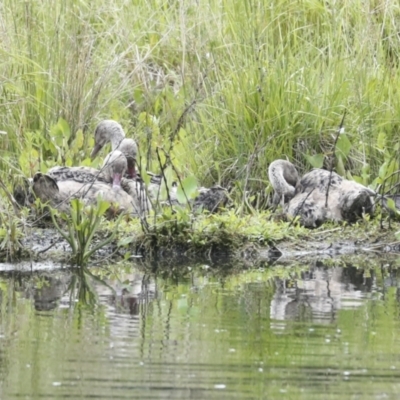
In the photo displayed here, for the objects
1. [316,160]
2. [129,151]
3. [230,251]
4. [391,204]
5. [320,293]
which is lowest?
[320,293]

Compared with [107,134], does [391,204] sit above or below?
below

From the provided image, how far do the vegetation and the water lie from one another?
1.79 metres

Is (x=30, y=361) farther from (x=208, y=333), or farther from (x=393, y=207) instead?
(x=393, y=207)

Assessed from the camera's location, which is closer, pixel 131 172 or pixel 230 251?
pixel 230 251

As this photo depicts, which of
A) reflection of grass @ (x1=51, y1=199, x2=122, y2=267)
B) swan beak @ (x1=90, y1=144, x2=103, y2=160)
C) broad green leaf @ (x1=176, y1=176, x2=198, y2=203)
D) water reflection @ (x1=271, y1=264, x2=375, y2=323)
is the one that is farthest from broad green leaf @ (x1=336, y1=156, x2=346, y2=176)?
reflection of grass @ (x1=51, y1=199, x2=122, y2=267)

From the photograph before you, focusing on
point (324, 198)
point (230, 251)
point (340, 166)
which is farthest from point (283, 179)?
point (230, 251)

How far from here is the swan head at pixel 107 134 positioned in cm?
1007

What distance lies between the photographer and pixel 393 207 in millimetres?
9109

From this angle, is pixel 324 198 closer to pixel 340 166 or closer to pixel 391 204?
pixel 391 204

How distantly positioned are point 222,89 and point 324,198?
4.95 ft

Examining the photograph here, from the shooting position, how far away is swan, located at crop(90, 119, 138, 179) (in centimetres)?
976

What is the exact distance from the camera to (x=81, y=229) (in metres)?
7.71

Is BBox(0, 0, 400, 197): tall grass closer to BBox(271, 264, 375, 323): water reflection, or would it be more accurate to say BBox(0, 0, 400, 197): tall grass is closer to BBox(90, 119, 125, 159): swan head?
BBox(90, 119, 125, 159): swan head

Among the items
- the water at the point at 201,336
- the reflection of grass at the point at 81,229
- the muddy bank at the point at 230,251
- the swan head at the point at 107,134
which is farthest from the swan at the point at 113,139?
the water at the point at 201,336
